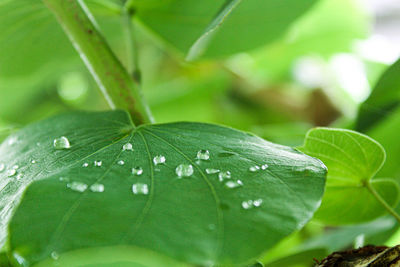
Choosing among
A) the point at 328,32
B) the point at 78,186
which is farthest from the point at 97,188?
the point at 328,32

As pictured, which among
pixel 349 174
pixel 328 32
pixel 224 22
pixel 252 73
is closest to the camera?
pixel 349 174

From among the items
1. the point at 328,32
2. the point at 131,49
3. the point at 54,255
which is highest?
the point at 328,32

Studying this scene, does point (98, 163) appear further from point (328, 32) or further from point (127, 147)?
point (328, 32)

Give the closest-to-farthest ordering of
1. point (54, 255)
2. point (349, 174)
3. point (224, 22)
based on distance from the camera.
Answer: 1. point (54, 255)
2. point (349, 174)
3. point (224, 22)

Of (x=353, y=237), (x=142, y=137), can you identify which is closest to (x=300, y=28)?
(x=353, y=237)

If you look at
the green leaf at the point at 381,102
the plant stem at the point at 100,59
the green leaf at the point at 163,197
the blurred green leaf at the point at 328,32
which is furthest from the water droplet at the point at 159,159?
the blurred green leaf at the point at 328,32

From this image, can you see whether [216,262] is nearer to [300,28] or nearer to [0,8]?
[0,8]

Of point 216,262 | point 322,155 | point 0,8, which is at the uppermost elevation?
point 0,8
